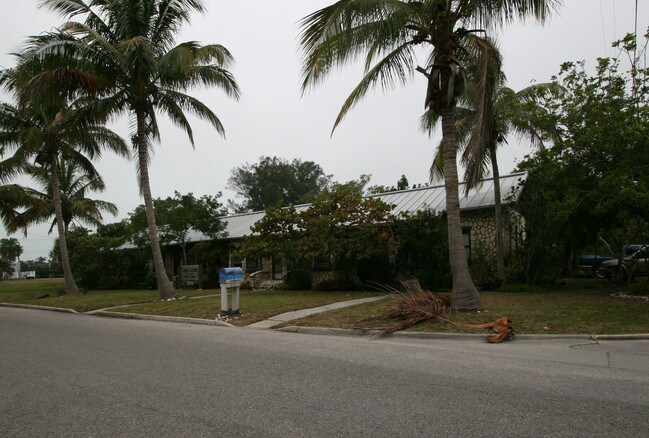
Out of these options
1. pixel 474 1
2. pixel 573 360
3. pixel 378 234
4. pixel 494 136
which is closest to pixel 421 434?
pixel 573 360

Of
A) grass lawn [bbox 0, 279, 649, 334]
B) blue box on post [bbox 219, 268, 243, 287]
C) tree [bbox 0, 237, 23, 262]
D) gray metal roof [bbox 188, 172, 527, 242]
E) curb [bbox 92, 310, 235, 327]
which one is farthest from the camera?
tree [bbox 0, 237, 23, 262]

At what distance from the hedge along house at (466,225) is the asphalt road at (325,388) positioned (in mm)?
10659

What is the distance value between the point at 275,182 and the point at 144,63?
34.3 metres

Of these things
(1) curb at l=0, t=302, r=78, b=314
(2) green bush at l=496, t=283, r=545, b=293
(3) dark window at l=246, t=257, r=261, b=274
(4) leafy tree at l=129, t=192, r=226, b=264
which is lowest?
(1) curb at l=0, t=302, r=78, b=314

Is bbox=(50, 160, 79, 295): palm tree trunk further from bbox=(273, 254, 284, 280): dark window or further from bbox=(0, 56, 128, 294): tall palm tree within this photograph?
bbox=(273, 254, 284, 280): dark window

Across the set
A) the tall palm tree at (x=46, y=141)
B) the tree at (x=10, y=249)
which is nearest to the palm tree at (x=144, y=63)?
the tall palm tree at (x=46, y=141)

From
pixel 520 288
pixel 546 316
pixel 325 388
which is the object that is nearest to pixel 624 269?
pixel 520 288

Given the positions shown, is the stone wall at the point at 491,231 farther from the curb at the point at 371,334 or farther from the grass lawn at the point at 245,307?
the curb at the point at 371,334

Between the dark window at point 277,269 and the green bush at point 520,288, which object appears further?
the dark window at point 277,269

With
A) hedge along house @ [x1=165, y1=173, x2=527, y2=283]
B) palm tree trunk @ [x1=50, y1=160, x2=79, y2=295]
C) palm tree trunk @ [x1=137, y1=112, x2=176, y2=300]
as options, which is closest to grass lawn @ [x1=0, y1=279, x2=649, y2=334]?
palm tree trunk @ [x1=137, y1=112, x2=176, y2=300]

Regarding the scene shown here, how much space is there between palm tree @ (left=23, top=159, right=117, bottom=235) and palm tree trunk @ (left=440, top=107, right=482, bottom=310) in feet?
77.1

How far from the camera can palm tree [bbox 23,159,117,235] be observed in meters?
29.7

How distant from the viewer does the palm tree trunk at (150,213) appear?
17688mm

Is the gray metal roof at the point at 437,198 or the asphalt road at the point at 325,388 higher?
the gray metal roof at the point at 437,198
